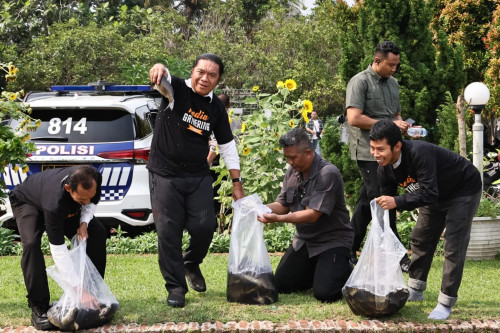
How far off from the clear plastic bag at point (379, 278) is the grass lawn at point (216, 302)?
141 mm

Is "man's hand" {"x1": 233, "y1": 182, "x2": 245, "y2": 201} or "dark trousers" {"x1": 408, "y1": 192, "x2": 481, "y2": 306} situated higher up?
"man's hand" {"x1": 233, "y1": 182, "x2": 245, "y2": 201}

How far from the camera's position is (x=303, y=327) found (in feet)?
17.3

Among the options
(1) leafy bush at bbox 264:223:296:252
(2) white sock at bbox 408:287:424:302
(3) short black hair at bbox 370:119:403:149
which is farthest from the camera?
(1) leafy bush at bbox 264:223:296:252

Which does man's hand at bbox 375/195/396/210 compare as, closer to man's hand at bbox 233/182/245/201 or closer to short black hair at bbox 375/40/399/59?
man's hand at bbox 233/182/245/201

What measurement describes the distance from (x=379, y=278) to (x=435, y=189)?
0.74 m

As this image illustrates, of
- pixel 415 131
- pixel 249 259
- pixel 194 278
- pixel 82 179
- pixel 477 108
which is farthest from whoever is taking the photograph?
pixel 477 108

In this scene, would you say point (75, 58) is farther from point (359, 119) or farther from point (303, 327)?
point (303, 327)

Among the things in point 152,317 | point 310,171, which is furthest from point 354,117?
point 152,317

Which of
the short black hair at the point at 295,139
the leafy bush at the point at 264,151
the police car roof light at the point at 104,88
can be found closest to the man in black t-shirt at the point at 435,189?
the short black hair at the point at 295,139

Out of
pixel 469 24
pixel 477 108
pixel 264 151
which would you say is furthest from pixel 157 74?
pixel 469 24

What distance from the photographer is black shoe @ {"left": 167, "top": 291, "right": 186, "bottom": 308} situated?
575 cm

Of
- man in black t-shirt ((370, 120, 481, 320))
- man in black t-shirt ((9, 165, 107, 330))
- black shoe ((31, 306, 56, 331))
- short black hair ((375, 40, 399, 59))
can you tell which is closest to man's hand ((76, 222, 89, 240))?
man in black t-shirt ((9, 165, 107, 330))

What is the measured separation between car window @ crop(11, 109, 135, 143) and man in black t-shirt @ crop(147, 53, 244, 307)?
7.97ft

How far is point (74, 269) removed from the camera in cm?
525
